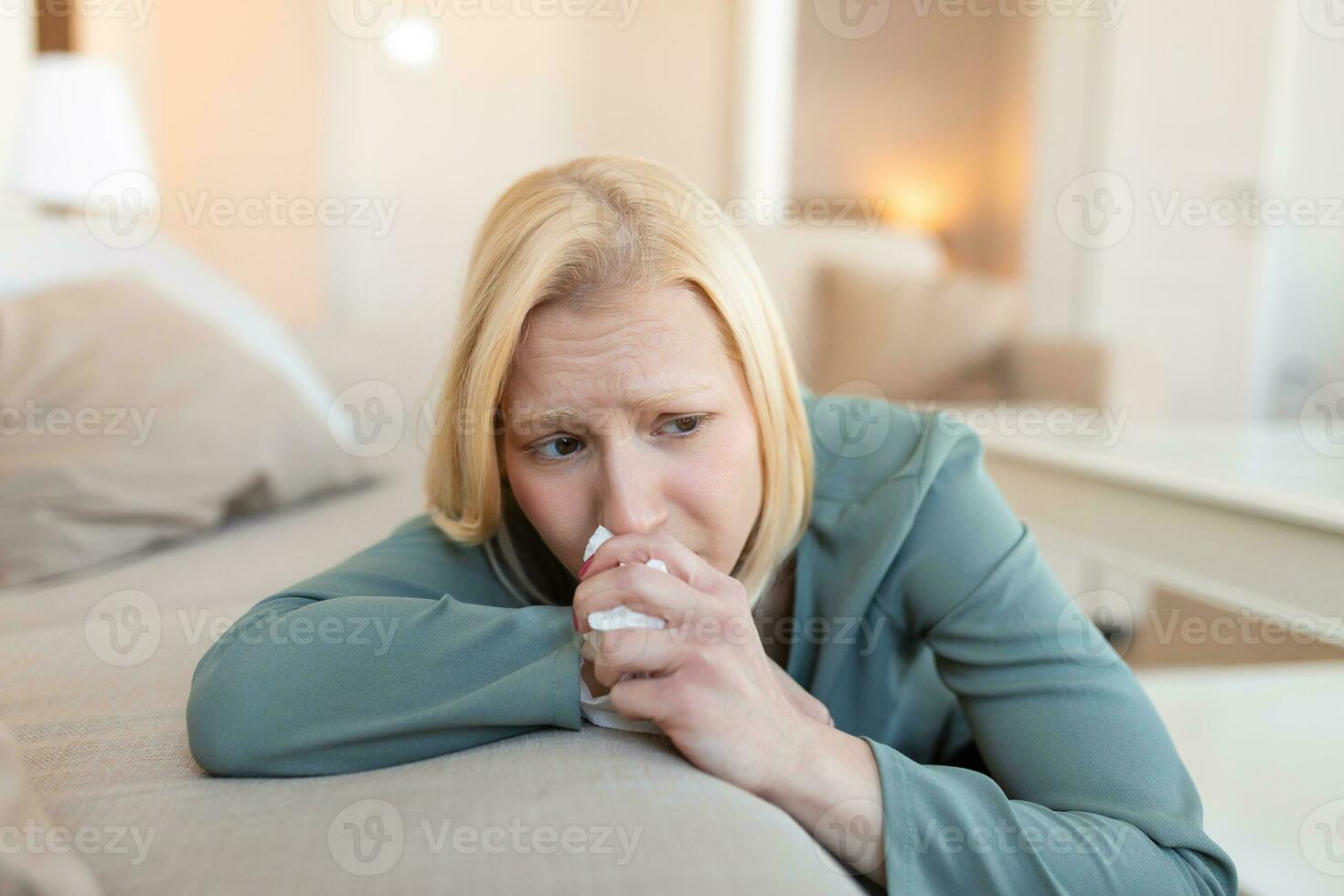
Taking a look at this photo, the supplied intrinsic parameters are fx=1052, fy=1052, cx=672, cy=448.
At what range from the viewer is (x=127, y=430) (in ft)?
4.20

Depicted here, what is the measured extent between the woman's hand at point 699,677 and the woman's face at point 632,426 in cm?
12

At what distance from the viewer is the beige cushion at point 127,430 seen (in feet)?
3.88

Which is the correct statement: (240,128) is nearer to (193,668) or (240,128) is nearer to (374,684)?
(193,668)

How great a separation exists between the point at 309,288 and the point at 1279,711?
10.5 feet

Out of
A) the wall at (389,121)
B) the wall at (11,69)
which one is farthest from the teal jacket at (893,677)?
the wall at (389,121)

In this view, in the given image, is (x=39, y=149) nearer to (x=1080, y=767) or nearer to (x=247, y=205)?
(x=247, y=205)

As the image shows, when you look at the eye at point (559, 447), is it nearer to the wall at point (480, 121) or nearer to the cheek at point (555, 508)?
the cheek at point (555, 508)

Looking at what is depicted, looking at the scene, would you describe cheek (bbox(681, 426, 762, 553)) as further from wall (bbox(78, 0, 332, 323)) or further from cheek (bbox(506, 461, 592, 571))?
wall (bbox(78, 0, 332, 323))

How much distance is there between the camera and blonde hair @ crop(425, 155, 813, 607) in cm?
83

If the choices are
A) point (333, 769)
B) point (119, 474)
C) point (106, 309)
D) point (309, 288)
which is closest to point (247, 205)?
point (309, 288)

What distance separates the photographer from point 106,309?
1.41m

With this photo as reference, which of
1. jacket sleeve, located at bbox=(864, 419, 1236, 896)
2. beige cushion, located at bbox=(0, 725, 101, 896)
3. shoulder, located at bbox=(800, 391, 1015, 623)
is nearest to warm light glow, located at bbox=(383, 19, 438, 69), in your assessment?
shoulder, located at bbox=(800, 391, 1015, 623)

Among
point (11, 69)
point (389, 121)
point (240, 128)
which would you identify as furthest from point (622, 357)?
point (389, 121)

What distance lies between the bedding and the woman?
0.04 meters
